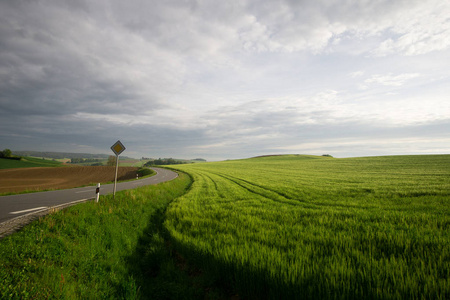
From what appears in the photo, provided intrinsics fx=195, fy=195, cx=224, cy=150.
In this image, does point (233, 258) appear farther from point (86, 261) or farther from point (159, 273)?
point (86, 261)

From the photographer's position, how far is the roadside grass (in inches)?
159

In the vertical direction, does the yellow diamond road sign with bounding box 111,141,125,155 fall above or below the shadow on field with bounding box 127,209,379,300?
above

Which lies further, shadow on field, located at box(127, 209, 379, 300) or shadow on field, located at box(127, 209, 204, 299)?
shadow on field, located at box(127, 209, 204, 299)

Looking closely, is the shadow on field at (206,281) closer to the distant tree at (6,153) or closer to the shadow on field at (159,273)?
the shadow on field at (159,273)

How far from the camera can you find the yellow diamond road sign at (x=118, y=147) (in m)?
12.6

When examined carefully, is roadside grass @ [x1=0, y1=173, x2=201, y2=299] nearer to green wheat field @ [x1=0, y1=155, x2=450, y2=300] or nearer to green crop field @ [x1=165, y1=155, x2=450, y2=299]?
green wheat field @ [x1=0, y1=155, x2=450, y2=300]

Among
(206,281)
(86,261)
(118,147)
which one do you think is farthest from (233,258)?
(118,147)

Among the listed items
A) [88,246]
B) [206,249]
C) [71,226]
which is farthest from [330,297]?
[71,226]

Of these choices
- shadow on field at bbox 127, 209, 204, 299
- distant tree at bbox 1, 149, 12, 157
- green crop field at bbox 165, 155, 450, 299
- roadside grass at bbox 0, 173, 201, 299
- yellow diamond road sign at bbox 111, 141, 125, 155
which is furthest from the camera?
distant tree at bbox 1, 149, 12, 157

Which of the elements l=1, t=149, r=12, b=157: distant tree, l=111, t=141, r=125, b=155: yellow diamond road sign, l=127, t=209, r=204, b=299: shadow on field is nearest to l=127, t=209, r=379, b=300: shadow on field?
l=127, t=209, r=204, b=299: shadow on field

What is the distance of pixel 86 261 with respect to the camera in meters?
5.31

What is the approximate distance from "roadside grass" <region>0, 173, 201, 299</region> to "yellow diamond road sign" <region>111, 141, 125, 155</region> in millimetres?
4937

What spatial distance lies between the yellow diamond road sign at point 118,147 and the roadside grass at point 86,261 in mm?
4937

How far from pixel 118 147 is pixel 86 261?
8759 mm
